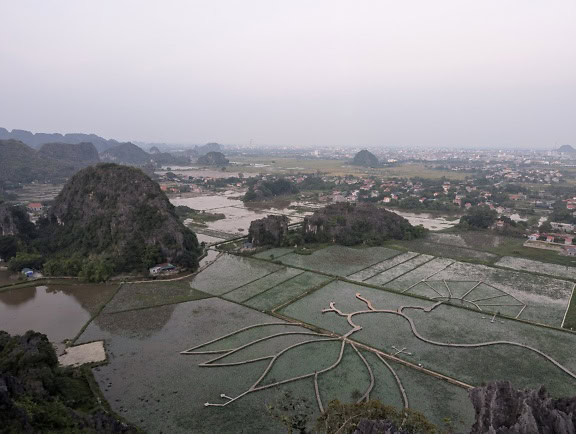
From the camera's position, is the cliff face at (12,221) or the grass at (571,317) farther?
the cliff face at (12,221)

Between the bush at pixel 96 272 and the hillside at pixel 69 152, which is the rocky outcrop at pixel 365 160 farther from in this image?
the bush at pixel 96 272

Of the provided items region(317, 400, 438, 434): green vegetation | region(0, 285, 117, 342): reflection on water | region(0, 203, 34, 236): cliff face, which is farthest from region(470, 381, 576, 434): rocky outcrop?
region(0, 203, 34, 236): cliff face

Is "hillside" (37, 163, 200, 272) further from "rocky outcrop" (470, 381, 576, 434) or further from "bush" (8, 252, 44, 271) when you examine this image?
"rocky outcrop" (470, 381, 576, 434)

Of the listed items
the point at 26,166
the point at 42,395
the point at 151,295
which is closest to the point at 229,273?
the point at 151,295

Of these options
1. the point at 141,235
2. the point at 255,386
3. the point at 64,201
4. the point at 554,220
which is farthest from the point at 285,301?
the point at 554,220

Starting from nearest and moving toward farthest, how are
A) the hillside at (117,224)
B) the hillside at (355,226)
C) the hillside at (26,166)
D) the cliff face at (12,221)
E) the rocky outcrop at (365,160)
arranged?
1. the hillside at (117,224)
2. the cliff face at (12,221)
3. the hillside at (355,226)
4. the hillside at (26,166)
5. the rocky outcrop at (365,160)

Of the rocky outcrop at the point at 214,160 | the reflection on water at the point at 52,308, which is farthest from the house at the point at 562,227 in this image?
the rocky outcrop at the point at 214,160

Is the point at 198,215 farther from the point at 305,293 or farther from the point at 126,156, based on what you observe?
the point at 126,156

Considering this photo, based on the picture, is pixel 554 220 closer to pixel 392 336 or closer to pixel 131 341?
pixel 392 336
